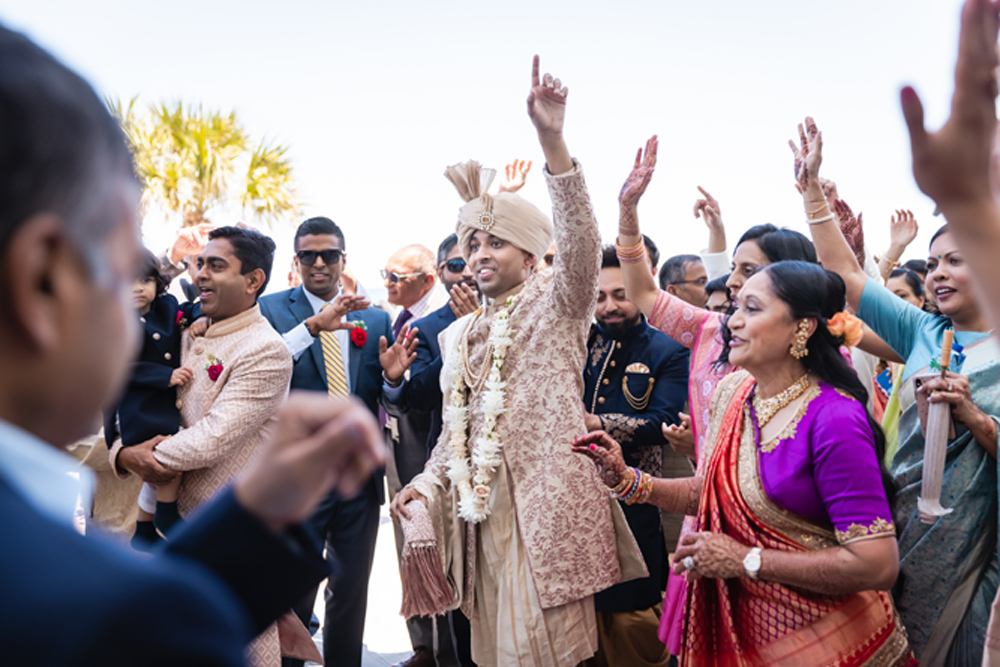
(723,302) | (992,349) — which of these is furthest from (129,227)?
(723,302)

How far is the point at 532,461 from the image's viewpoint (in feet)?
9.25

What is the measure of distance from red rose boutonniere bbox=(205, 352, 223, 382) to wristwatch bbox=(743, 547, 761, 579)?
7.48 feet

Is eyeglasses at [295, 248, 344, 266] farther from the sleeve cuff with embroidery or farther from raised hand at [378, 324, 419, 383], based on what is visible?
raised hand at [378, 324, 419, 383]

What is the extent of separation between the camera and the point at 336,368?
12.5 feet

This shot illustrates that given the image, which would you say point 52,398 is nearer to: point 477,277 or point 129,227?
point 129,227

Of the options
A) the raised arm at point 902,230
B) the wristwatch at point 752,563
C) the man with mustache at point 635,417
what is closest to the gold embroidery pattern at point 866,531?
the wristwatch at point 752,563

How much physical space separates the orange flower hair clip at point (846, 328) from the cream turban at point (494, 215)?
130cm

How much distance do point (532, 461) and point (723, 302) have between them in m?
1.75

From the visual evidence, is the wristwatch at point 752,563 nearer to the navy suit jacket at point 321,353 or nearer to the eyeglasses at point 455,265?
the navy suit jacket at point 321,353

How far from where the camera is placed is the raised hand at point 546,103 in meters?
2.57

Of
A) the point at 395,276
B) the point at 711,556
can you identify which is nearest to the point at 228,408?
the point at 711,556

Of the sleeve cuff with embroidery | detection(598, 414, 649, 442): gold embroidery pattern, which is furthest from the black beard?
the sleeve cuff with embroidery

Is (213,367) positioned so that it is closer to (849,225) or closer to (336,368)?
(336,368)

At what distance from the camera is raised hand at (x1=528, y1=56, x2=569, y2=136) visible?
257 centimetres
